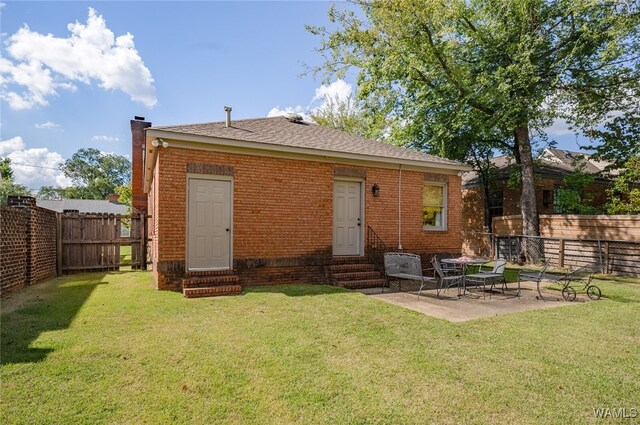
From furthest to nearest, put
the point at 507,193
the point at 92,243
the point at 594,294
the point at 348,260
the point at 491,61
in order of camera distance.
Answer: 1. the point at 507,193
2. the point at 491,61
3. the point at 92,243
4. the point at 348,260
5. the point at 594,294

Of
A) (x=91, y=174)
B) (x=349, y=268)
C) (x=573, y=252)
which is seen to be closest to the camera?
(x=349, y=268)

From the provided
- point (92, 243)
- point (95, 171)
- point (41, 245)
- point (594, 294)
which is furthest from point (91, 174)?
point (594, 294)

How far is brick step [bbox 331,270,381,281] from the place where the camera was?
921 centimetres

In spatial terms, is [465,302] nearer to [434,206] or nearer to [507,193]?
[434,206]

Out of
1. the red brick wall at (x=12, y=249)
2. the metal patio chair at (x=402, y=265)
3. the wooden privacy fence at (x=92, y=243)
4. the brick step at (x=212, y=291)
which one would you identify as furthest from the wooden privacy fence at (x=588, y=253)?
the red brick wall at (x=12, y=249)

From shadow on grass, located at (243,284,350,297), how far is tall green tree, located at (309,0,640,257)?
36.1 ft

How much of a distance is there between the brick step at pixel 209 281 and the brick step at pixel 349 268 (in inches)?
106

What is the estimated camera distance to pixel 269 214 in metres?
8.96

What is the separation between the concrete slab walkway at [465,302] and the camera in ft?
21.5

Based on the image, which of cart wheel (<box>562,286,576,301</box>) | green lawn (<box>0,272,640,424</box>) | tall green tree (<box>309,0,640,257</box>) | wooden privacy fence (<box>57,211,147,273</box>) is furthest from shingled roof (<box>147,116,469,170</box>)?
tall green tree (<box>309,0,640,257</box>)

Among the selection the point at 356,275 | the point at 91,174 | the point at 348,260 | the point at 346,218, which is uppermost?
the point at 91,174

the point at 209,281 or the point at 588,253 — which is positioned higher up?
the point at 588,253

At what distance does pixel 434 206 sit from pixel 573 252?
661 centimetres

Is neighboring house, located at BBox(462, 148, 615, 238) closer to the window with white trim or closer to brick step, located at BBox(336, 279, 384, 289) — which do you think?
the window with white trim
